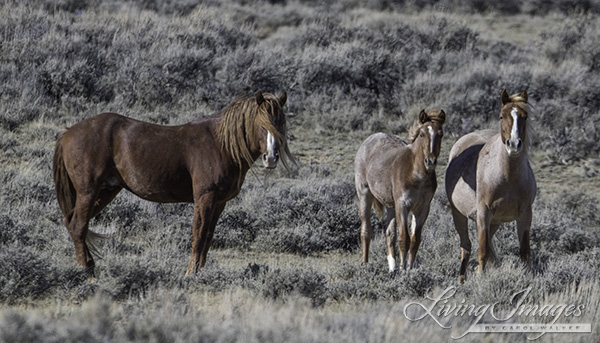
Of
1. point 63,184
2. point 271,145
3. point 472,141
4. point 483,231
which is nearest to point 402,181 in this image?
point 483,231

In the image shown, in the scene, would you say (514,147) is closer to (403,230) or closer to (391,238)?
(403,230)

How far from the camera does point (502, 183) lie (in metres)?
7.46

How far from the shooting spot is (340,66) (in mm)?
16281

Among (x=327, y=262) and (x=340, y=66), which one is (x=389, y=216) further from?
(x=340, y=66)

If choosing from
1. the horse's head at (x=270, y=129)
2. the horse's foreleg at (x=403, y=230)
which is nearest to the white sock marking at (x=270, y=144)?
the horse's head at (x=270, y=129)

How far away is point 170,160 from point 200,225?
75 cm

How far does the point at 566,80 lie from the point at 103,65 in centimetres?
1065

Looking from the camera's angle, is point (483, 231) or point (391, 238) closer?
point (483, 231)

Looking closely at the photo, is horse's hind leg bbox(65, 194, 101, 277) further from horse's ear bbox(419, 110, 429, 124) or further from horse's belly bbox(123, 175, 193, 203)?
horse's ear bbox(419, 110, 429, 124)

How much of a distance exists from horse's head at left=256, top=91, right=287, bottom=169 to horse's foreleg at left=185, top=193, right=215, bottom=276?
0.72m

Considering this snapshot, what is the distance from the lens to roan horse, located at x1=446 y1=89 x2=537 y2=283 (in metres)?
7.15

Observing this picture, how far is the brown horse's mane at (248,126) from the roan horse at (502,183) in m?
2.15

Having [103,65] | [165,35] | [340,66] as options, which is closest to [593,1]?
[340,66]

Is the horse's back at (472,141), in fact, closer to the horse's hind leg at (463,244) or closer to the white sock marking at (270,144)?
the horse's hind leg at (463,244)
